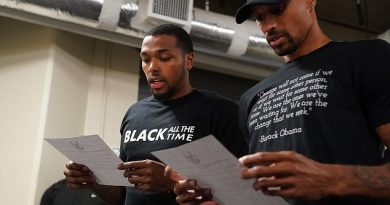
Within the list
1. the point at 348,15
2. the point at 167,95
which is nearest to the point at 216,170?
the point at 167,95

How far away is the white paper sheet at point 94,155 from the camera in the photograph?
124cm

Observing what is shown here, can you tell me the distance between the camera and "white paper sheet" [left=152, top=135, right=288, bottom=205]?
0.86 m

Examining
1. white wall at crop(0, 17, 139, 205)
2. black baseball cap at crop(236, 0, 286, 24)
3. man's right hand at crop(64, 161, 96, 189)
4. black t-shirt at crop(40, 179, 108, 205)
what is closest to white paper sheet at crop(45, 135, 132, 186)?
man's right hand at crop(64, 161, 96, 189)

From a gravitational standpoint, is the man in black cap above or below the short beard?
below

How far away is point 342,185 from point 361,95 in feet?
0.93

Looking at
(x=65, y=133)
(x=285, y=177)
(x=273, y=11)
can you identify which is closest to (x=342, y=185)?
(x=285, y=177)

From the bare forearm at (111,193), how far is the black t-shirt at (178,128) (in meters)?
0.12

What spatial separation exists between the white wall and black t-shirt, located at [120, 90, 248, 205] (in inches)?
45.8

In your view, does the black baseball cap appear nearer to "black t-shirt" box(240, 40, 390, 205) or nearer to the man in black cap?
the man in black cap

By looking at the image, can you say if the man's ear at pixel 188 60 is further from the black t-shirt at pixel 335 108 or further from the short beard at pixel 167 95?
the black t-shirt at pixel 335 108

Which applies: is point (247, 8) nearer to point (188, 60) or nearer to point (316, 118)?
point (316, 118)

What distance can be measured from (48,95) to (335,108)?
2.01 meters

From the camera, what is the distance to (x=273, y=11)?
120 centimetres

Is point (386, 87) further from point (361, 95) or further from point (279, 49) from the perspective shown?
point (279, 49)
